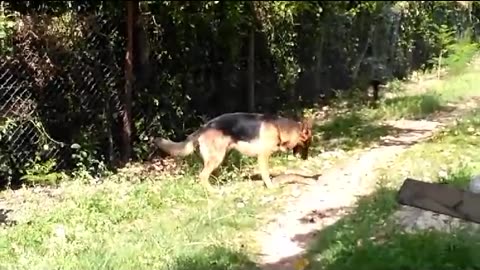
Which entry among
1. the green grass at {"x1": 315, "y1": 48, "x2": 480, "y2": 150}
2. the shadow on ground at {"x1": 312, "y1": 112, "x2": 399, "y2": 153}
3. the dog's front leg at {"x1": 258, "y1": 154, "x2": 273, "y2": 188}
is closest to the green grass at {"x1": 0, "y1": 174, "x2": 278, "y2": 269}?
the dog's front leg at {"x1": 258, "y1": 154, "x2": 273, "y2": 188}

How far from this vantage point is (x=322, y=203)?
8062 millimetres

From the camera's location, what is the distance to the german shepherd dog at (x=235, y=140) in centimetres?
869

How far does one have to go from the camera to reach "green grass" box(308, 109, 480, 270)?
5461mm

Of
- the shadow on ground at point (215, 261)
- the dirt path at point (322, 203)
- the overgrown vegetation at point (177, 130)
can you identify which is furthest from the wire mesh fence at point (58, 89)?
the shadow on ground at point (215, 261)

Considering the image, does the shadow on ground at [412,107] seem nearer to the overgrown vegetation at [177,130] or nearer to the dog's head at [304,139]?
the overgrown vegetation at [177,130]

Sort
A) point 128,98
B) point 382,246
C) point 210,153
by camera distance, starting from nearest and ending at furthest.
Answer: point 382,246 < point 210,153 < point 128,98

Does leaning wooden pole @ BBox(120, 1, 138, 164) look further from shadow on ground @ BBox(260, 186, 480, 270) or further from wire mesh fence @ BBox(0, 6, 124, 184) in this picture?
shadow on ground @ BBox(260, 186, 480, 270)

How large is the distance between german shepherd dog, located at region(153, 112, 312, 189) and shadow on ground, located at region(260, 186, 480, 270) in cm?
192

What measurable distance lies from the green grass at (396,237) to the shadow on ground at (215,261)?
508 mm

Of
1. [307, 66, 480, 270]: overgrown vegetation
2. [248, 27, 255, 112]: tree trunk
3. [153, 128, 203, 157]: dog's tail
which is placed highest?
[248, 27, 255, 112]: tree trunk

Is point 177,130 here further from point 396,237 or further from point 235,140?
point 396,237

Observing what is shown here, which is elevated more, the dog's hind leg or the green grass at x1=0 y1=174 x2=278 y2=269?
the dog's hind leg

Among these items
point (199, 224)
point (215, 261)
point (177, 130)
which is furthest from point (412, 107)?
point (215, 261)

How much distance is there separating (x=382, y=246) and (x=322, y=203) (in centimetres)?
223
